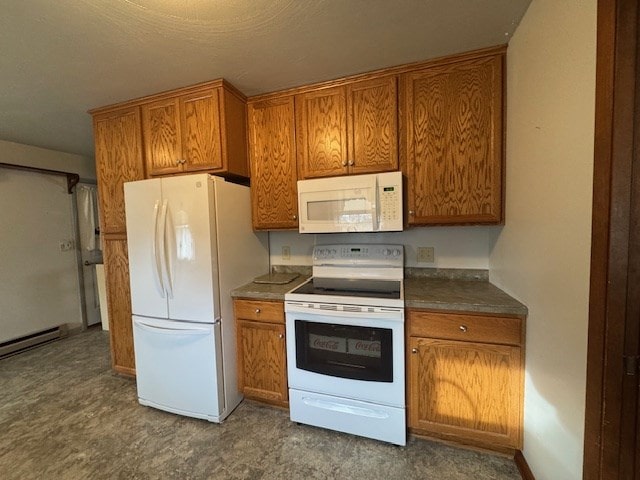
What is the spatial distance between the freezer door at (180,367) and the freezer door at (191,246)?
15 cm

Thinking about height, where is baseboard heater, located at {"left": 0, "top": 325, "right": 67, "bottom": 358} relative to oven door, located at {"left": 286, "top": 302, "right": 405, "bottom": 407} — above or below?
below

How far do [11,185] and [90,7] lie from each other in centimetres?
303

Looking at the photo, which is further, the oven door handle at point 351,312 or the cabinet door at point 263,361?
the cabinet door at point 263,361

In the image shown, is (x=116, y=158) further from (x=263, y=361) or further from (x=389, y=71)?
(x=389, y=71)

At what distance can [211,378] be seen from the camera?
182 cm

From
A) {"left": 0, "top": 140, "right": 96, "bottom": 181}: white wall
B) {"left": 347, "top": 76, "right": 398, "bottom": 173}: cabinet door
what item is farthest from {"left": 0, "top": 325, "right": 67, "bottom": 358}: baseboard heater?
{"left": 347, "top": 76, "right": 398, "bottom": 173}: cabinet door

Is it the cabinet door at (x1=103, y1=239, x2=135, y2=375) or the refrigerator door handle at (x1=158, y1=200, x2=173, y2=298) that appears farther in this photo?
the cabinet door at (x1=103, y1=239, x2=135, y2=375)

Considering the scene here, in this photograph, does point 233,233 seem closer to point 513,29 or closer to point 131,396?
point 131,396

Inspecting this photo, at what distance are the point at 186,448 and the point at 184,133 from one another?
2.13 meters

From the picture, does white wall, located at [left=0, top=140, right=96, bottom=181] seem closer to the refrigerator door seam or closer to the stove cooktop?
the refrigerator door seam

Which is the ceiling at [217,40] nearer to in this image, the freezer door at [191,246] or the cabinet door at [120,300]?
the freezer door at [191,246]

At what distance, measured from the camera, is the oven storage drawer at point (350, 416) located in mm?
1597

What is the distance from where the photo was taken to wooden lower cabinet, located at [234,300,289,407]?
1880 millimetres

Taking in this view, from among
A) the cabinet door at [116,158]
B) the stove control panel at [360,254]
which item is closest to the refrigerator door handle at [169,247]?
the cabinet door at [116,158]
